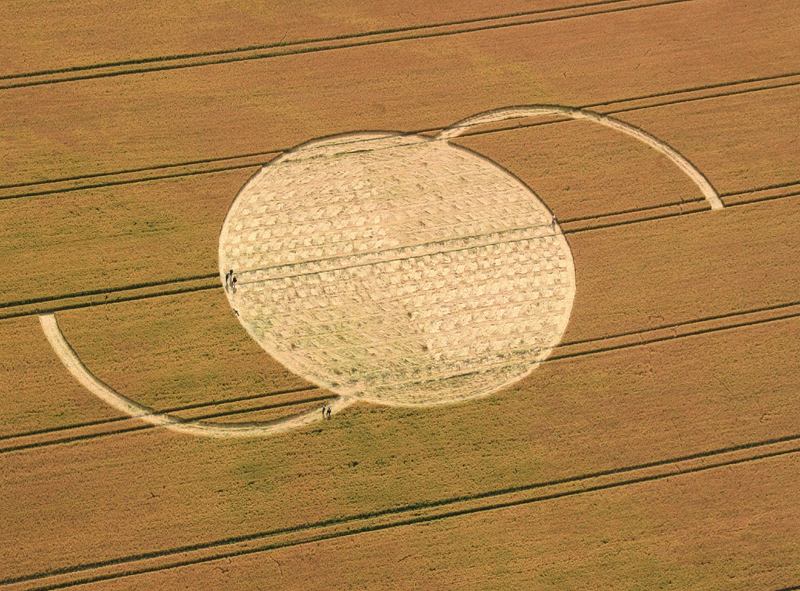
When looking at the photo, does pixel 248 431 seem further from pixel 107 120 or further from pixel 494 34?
pixel 494 34

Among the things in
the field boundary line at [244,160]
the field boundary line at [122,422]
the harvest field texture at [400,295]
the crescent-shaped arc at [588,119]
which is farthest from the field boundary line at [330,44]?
the field boundary line at [122,422]

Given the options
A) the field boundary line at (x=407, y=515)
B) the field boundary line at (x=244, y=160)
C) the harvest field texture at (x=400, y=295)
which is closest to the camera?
the field boundary line at (x=407, y=515)

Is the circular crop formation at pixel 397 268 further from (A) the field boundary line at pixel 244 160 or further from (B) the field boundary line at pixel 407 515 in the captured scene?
(B) the field boundary line at pixel 407 515

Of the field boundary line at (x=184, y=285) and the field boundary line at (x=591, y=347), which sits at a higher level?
the field boundary line at (x=184, y=285)

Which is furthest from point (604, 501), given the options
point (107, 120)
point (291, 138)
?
point (107, 120)

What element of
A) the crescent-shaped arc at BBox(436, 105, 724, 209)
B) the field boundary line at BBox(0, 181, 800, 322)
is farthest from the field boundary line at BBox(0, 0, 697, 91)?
the field boundary line at BBox(0, 181, 800, 322)

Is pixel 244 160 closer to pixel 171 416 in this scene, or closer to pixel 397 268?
pixel 397 268

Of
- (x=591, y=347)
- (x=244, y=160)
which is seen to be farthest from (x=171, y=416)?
(x=591, y=347)
